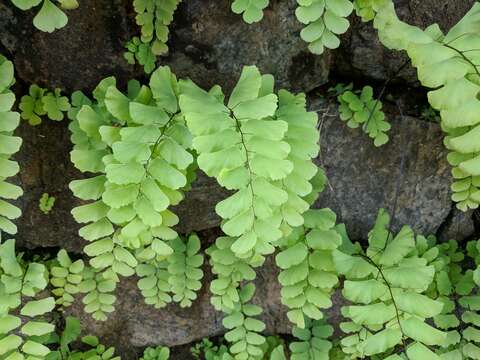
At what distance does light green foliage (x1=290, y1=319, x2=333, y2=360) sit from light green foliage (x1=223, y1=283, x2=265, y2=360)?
0.47 feet

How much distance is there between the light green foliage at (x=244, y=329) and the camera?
1.83 m

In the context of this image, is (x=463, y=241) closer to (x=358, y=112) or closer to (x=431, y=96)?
(x=358, y=112)

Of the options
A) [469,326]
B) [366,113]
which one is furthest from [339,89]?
[469,326]

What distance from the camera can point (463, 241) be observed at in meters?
2.06

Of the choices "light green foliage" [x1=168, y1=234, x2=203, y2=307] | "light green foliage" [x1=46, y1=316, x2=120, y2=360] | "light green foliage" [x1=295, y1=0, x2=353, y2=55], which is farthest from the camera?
"light green foliage" [x1=46, y1=316, x2=120, y2=360]

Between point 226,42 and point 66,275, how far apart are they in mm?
1060

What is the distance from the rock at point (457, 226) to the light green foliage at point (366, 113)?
55 centimetres

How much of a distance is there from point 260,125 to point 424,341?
0.71 metres

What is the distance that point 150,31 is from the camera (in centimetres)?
146

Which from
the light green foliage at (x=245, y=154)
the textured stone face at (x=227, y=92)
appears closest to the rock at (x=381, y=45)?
the textured stone face at (x=227, y=92)

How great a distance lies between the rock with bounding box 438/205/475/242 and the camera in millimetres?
2006

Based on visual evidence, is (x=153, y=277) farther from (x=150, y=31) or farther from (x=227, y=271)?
(x=150, y=31)

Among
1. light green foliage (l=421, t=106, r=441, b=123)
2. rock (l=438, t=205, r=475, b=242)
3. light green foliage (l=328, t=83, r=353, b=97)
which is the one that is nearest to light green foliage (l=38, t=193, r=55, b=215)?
light green foliage (l=328, t=83, r=353, b=97)

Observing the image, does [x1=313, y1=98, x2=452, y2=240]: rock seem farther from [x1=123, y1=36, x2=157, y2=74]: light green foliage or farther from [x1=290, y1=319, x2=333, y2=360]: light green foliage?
[x1=123, y1=36, x2=157, y2=74]: light green foliage
